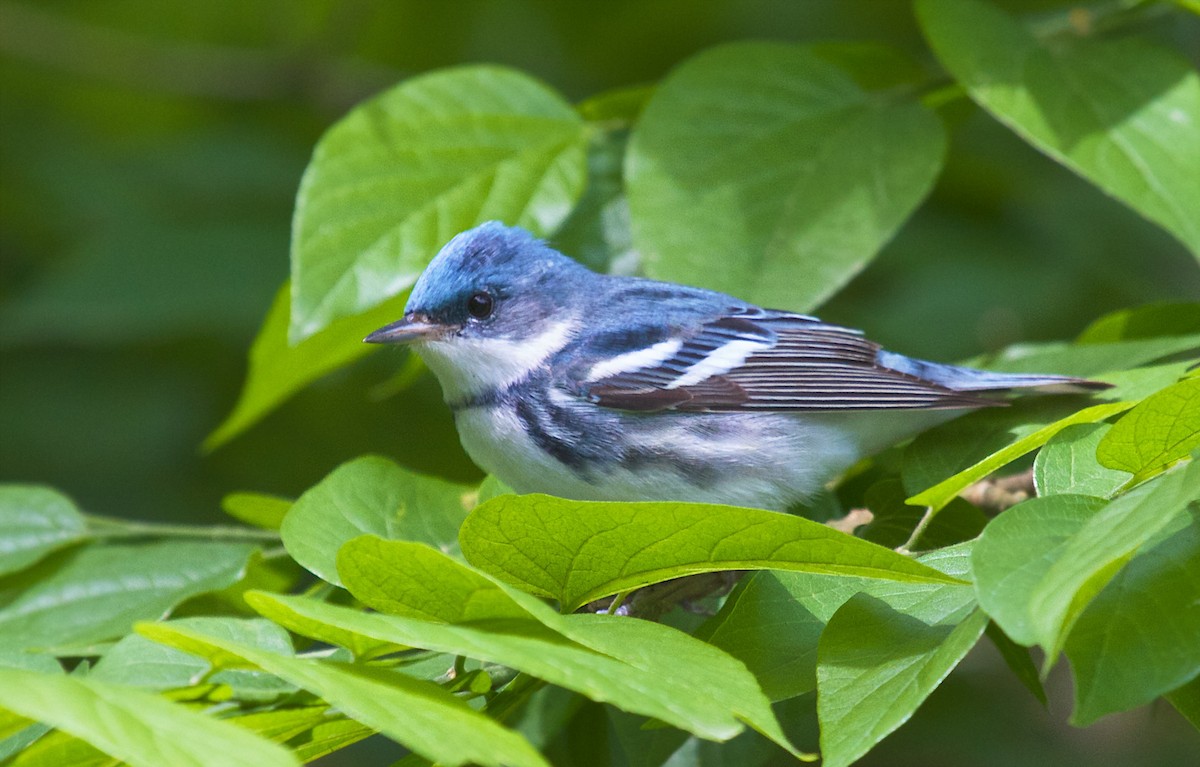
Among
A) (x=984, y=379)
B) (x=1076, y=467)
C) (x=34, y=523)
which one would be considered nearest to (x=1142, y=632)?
(x=1076, y=467)

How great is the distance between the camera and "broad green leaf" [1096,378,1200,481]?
4.84ft

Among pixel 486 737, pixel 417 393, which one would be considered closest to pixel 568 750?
pixel 486 737

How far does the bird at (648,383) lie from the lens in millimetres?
2379

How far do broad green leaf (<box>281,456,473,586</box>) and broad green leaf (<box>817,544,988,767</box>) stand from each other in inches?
27.9

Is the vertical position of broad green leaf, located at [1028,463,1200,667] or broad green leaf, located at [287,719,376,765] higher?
broad green leaf, located at [1028,463,1200,667]

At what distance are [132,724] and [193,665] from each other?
0.34 metres

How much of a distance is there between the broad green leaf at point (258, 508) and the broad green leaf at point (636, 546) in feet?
2.98

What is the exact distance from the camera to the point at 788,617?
5.20 feet

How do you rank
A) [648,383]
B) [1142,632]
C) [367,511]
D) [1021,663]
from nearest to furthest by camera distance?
[1142,632] → [1021,663] → [367,511] → [648,383]

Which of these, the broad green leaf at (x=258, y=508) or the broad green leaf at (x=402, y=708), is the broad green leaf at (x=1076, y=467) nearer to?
the broad green leaf at (x=402, y=708)

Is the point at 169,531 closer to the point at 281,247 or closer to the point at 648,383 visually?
the point at 648,383

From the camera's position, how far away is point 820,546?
137cm

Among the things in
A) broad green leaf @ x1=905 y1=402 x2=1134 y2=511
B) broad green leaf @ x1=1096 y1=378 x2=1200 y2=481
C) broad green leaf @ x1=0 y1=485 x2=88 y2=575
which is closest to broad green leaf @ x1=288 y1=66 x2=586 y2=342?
broad green leaf @ x1=0 y1=485 x2=88 y2=575

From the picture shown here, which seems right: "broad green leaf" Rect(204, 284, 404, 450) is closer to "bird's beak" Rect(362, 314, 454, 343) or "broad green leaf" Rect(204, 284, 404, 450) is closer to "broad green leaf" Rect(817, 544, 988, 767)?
"bird's beak" Rect(362, 314, 454, 343)
